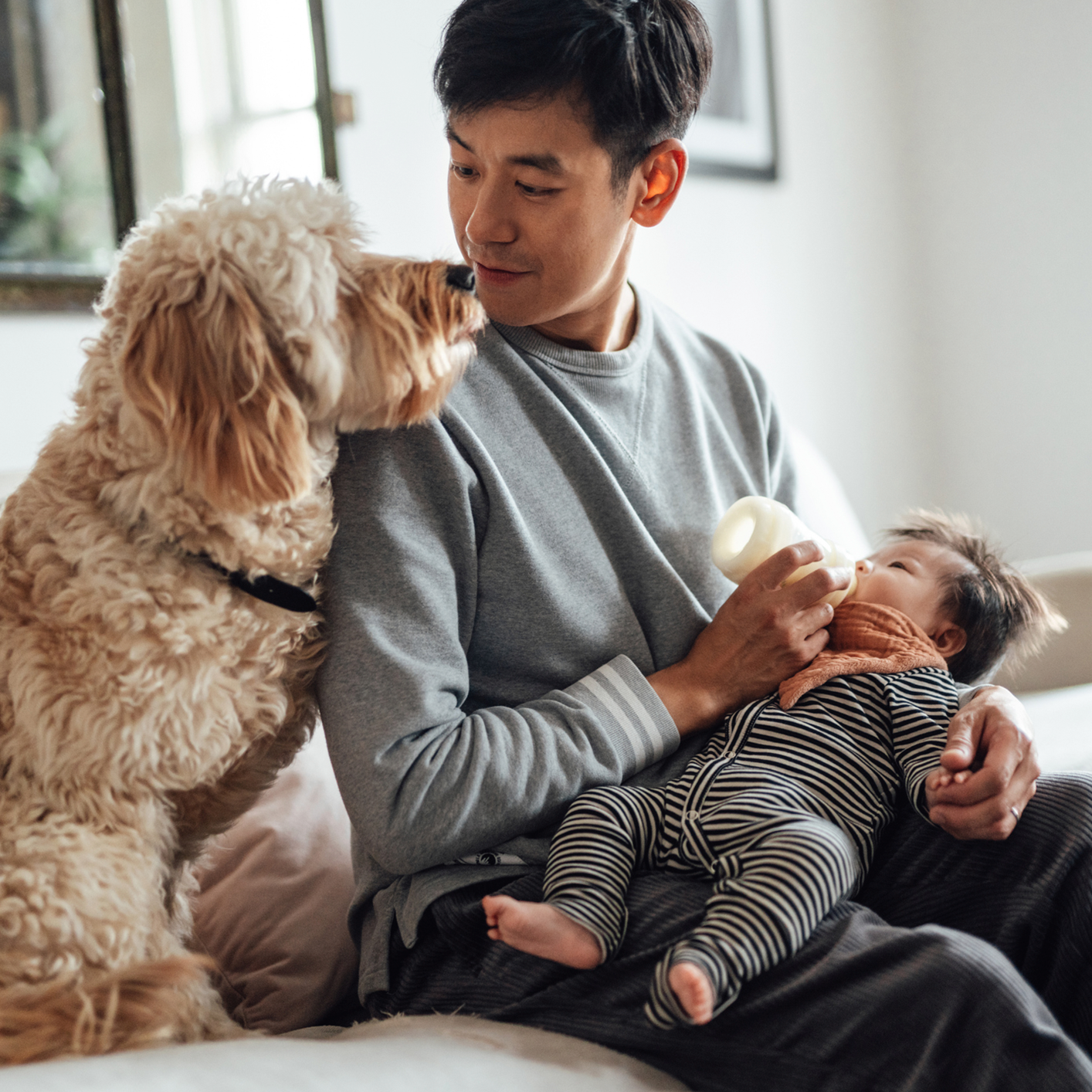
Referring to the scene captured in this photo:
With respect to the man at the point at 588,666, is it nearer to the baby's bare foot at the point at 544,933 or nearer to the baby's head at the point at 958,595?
the baby's bare foot at the point at 544,933

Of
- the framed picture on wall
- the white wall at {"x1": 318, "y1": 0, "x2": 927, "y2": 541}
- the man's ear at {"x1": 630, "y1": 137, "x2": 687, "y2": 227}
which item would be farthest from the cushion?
the framed picture on wall

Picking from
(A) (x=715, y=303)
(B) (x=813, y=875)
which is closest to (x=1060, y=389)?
(A) (x=715, y=303)

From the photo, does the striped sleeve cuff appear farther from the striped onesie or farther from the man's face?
the man's face

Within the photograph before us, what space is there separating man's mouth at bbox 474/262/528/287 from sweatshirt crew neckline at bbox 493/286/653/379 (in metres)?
0.05

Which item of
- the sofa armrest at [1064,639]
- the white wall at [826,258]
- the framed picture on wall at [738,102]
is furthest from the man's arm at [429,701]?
the framed picture on wall at [738,102]

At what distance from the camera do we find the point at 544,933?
90 centimetres

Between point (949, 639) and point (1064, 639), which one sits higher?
point (949, 639)

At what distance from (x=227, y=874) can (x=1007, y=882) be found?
863 mm

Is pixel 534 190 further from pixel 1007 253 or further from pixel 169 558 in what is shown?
pixel 1007 253

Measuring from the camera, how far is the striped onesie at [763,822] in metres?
0.86

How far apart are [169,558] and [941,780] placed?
2.35 feet

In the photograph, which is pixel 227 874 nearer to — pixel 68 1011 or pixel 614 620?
pixel 68 1011

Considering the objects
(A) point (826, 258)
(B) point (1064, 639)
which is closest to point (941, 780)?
(B) point (1064, 639)

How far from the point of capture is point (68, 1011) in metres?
0.85
